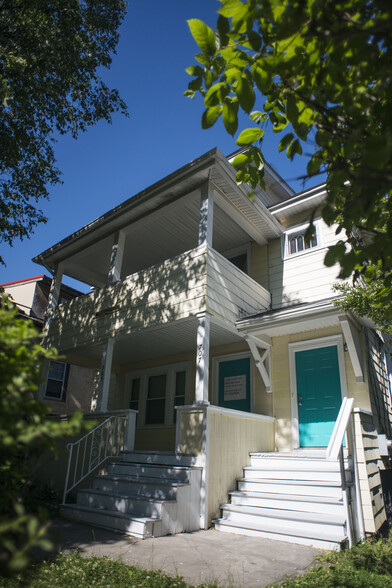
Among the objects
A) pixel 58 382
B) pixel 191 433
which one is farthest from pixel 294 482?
pixel 58 382

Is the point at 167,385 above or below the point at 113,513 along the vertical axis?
above

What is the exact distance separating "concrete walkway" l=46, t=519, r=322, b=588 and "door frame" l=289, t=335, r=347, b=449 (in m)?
3.21

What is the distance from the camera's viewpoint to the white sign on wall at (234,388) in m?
9.49

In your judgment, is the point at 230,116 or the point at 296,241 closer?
the point at 230,116

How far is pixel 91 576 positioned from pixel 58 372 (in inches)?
582

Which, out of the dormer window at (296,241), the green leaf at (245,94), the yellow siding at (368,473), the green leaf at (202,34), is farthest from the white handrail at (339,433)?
the dormer window at (296,241)

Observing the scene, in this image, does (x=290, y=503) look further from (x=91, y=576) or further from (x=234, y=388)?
(x=234, y=388)

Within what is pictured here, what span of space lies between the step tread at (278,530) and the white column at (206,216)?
4.98m

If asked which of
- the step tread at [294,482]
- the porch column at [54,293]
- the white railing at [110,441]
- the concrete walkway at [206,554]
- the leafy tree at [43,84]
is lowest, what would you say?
the concrete walkway at [206,554]

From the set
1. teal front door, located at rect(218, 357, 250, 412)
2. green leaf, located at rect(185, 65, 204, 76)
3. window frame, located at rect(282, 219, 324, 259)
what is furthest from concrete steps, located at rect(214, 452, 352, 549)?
green leaf, located at rect(185, 65, 204, 76)

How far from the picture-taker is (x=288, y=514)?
5629 millimetres

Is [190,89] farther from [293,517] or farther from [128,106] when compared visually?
[128,106]

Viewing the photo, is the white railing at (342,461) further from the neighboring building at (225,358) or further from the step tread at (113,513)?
the step tread at (113,513)

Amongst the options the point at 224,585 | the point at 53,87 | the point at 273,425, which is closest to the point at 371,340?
the point at 273,425
